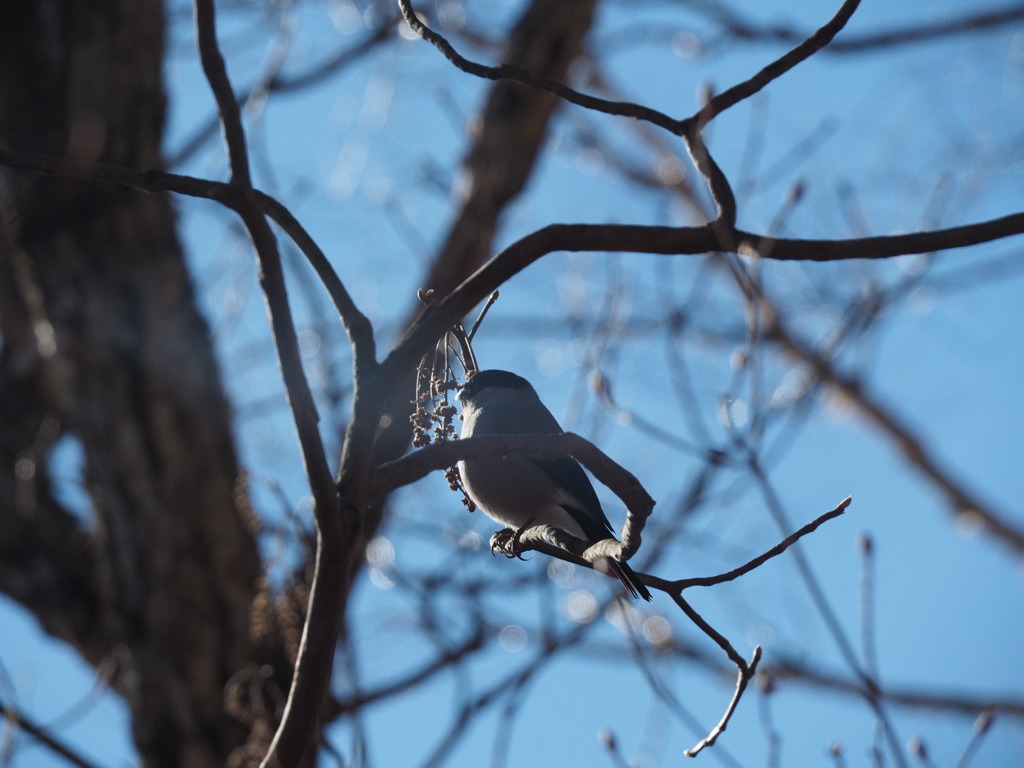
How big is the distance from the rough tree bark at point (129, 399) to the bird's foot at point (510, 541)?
1.26 meters

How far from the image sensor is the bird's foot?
2.15 metres

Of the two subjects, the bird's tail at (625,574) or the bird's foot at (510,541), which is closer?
the bird's tail at (625,574)

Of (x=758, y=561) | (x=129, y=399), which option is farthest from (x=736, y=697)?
(x=129, y=399)

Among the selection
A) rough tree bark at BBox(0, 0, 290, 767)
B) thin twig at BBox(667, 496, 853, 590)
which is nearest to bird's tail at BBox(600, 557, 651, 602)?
thin twig at BBox(667, 496, 853, 590)

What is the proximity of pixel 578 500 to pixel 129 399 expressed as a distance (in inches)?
83.3

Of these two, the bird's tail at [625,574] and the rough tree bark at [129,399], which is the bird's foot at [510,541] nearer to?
the bird's tail at [625,574]

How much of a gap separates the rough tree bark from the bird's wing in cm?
141

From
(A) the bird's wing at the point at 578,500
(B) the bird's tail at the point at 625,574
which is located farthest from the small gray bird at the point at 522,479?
(B) the bird's tail at the point at 625,574

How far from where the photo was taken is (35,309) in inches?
154

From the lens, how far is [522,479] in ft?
7.47

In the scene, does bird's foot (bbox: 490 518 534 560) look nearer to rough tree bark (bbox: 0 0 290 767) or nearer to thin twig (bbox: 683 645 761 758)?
thin twig (bbox: 683 645 761 758)

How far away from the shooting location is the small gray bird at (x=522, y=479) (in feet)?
7.36

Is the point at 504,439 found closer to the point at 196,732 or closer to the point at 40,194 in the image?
the point at 196,732

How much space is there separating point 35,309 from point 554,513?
2.54 m
